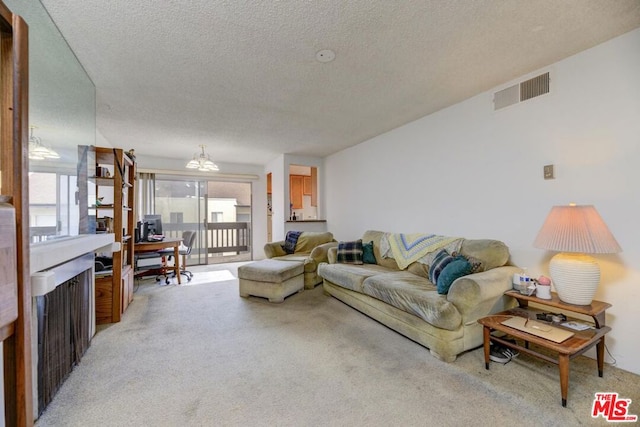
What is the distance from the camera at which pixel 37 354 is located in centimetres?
150

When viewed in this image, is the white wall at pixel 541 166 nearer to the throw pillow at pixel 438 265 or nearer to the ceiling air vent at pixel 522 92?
the ceiling air vent at pixel 522 92

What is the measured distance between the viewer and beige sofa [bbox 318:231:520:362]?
2025mm

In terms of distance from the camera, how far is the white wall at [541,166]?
6.24ft

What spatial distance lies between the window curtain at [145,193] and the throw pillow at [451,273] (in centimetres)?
561

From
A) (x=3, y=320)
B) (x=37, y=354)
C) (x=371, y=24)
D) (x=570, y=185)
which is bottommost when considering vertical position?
(x=37, y=354)

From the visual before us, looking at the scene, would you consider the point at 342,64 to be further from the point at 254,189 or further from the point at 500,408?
the point at 254,189

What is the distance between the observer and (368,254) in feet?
12.6

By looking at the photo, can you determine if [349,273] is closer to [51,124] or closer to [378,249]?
[378,249]

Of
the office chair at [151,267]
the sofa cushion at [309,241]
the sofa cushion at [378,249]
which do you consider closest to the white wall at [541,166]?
the sofa cushion at [378,249]

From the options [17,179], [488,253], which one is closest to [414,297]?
[488,253]

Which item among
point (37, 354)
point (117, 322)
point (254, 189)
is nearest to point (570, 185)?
point (37, 354)

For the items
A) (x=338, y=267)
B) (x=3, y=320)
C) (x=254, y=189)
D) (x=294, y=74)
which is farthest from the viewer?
(x=254, y=189)

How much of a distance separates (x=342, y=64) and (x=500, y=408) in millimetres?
2635

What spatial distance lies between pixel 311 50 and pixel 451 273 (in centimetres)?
215
